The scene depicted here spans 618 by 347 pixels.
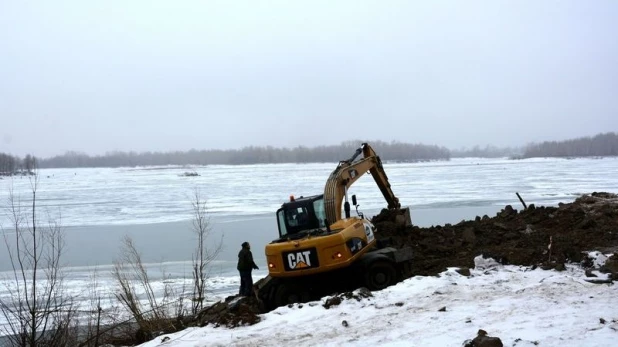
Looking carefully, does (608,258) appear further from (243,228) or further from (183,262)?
(243,228)

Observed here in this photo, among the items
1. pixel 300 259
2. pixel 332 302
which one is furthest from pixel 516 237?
pixel 332 302

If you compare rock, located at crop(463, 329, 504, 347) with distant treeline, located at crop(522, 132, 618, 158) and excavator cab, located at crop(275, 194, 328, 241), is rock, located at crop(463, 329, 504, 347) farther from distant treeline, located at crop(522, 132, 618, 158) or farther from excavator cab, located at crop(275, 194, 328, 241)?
distant treeline, located at crop(522, 132, 618, 158)

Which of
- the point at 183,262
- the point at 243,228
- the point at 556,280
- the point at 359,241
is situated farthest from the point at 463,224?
the point at 243,228

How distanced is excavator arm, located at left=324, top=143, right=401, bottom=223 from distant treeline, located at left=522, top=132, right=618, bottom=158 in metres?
121

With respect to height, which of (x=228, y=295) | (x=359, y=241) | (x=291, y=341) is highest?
(x=359, y=241)

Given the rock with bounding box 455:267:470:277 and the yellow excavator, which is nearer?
the rock with bounding box 455:267:470:277

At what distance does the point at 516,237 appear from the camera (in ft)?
35.5

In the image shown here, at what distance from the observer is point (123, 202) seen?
3241cm

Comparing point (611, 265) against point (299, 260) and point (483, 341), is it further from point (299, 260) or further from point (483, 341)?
point (299, 260)

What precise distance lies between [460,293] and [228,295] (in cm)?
591

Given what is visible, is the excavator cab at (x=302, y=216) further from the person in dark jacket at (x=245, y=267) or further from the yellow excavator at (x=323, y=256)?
the person in dark jacket at (x=245, y=267)

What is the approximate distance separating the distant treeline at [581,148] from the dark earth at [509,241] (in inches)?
4728

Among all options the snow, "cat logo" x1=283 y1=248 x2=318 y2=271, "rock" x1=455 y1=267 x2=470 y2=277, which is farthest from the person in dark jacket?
"rock" x1=455 y1=267 x2=470 y2=277

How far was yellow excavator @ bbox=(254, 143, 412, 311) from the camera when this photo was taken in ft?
29.3
